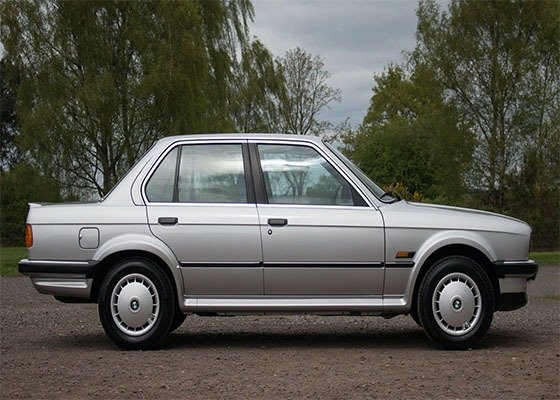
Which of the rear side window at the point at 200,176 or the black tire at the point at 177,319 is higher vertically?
the rear side window at the point at 200,176

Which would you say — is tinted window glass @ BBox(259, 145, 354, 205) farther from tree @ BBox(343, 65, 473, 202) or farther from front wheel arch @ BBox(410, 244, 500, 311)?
tree @ BBox(343, 65, 473, 202)

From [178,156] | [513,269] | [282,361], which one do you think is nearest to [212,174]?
[178,156]

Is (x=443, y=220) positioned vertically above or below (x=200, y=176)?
below

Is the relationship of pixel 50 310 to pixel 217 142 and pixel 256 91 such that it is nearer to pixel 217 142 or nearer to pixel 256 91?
pixel 217 142

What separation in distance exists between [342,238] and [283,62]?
45.3 m

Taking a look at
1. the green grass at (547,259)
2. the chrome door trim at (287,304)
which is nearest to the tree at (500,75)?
the green grass at (547,259)

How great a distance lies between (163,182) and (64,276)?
1.18 m

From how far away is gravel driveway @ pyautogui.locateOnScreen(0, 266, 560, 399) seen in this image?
6281 millimetres

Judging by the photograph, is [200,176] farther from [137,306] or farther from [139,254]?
[137,306]

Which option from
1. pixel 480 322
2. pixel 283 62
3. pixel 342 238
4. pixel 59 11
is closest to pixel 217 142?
pixel 342 238

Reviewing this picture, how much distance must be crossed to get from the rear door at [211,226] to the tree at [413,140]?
27.0m

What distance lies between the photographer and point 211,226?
324 inches

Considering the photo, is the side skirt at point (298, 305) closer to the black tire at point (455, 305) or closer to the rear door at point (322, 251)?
the rear door at point (322, 251)

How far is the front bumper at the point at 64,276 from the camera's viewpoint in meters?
8.27
